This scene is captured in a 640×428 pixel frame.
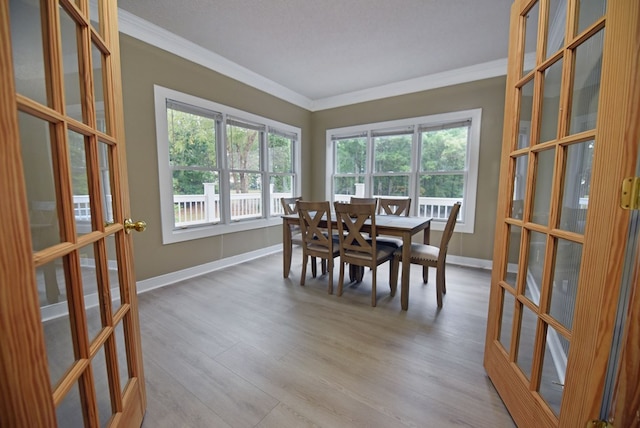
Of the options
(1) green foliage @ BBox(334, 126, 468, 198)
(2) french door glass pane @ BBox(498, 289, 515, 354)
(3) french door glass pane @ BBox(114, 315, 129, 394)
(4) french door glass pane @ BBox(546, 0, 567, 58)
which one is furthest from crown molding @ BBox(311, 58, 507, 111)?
(3) french door glass pane @ BBox(114, 315, 129, 394)

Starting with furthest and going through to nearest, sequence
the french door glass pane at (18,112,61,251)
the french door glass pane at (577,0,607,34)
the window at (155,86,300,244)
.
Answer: the window at (155,86,300,244)
the french door glass pane at (577,0,607,34)
the french door glass pane at (18,112,61,251)

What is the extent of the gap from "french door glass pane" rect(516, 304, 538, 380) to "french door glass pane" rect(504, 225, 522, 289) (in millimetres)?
153

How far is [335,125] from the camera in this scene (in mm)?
4754

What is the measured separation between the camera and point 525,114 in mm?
1296

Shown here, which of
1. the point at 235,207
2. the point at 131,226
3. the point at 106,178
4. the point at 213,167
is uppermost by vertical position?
the point at 213,167

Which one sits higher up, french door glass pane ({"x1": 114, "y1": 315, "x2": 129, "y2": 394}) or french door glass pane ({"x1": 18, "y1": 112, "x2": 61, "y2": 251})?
french door glass pane ({"x1": 18, "y1": 112, "x2": 61, "y2": 251})

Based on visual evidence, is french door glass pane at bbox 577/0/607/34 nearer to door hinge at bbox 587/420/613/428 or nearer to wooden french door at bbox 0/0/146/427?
door hinge at bbox 587/420/613/428

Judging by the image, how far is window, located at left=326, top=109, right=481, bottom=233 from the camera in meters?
3.71

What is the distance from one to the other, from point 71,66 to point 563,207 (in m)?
1.83

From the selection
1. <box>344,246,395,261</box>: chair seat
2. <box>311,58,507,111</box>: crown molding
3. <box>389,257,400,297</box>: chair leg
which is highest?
<box>311,58,507,111</box>: crown molding

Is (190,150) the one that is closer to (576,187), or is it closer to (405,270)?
(405,270)

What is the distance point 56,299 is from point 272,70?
361cm

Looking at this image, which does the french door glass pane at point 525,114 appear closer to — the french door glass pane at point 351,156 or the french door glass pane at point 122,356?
the french door glass pane at point 122,356

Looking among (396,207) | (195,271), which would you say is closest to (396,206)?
(396,207)
